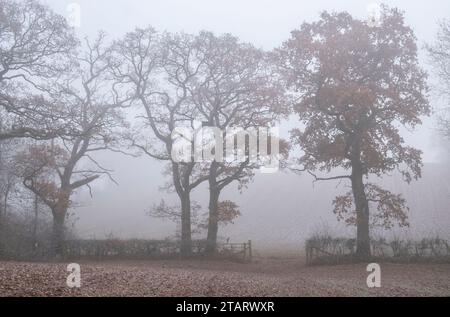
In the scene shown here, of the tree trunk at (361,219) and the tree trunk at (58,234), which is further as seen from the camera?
the tree trunk at (58,234)

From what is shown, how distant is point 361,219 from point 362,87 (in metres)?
6.24

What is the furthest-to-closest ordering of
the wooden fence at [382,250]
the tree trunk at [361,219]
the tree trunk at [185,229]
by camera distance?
the tree trunk at [185,229] → the tree trunk at [361,219] → the wooden fence at [382,250]

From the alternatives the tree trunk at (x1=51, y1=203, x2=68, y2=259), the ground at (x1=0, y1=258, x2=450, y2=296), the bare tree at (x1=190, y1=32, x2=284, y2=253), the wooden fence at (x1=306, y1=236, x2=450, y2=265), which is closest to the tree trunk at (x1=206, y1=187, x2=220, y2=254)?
the bare tree at (x1=190, y1=32, x2=284, y2=253)

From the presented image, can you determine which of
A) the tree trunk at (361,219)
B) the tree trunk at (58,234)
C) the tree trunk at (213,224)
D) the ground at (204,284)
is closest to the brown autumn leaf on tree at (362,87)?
the tree trunk at (361,219)

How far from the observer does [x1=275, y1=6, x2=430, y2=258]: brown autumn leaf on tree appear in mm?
20594

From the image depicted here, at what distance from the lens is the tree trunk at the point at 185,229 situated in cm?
2395

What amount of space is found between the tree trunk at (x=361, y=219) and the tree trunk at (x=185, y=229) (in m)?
8.94

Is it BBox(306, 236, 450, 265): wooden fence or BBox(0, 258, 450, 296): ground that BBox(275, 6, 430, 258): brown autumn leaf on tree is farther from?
BBox(0, 258, 450, 296): ground

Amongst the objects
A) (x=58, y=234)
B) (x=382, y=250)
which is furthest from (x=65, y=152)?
(x=382, y=250)

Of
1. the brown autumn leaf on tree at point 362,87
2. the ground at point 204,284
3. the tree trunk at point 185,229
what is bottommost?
the ground at point 204,284

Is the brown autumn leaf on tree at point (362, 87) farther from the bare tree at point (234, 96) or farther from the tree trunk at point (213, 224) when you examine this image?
the tree trunk at point (213, 224)

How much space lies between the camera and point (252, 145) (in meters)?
23.8

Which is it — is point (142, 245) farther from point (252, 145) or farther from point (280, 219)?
point (280, 219)

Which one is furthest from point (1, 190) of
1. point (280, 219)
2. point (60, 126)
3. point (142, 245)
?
point (280, 219)
